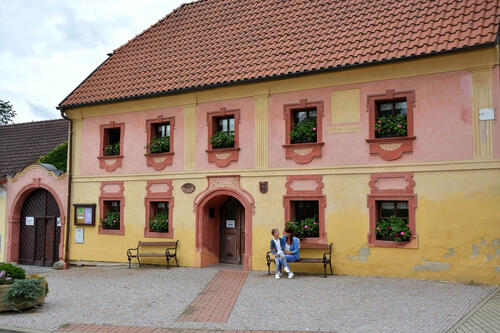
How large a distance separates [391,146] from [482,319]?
540 cm

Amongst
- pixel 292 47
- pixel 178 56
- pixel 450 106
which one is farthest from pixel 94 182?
pixel 450 106

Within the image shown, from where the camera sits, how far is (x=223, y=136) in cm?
Result: 1502

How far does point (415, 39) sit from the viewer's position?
12570mm

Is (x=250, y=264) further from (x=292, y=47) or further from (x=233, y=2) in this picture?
(x=233, y=2)

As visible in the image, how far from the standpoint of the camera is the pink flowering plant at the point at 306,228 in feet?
44.0

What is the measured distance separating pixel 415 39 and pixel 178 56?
8537mm

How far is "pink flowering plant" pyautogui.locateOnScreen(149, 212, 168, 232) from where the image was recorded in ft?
51.6

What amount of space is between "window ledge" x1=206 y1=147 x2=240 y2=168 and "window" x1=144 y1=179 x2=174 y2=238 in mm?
1813

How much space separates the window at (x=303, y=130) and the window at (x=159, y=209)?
455 centimetres

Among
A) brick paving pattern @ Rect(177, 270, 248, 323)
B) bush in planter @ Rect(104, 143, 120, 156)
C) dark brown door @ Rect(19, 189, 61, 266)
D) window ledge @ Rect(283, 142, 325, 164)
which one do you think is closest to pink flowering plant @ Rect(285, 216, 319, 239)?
window ledge @ Rect(283, 142, 325, 164)

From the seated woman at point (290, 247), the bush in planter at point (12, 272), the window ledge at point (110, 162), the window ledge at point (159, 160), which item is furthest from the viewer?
the window ledge at point (110, 162)

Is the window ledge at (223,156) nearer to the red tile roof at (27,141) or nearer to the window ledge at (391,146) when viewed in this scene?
the window ledge at (391,146)

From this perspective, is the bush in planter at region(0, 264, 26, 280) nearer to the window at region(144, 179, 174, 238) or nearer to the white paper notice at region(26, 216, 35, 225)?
the window at region(144, 179, 174, 238)

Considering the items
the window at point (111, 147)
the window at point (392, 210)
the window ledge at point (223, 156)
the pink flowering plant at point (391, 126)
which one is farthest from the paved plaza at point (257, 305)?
the window at point (111, 147)
